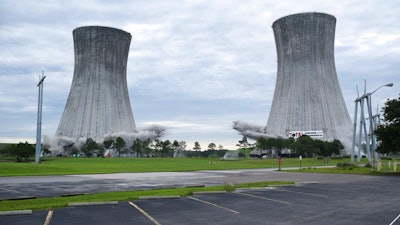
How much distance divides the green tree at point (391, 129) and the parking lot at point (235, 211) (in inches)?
836

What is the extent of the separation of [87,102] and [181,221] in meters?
94.2

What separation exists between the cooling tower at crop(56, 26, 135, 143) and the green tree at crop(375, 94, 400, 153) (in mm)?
73852

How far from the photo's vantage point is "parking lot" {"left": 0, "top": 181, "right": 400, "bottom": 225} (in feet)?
34.1

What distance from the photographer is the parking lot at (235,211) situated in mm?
10406

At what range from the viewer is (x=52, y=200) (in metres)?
14.1

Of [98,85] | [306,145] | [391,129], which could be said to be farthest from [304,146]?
[391,129]

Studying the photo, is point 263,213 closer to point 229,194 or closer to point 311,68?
point 229,194

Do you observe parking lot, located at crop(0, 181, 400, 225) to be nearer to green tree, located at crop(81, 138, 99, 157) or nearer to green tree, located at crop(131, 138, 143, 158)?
green tree, located at crop(81, 138, 99, 157)

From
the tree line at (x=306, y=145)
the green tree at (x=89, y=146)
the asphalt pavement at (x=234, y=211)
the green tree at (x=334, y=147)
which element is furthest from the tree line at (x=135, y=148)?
the asphalt pavement at (x=234, y=211)

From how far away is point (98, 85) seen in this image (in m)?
99.1

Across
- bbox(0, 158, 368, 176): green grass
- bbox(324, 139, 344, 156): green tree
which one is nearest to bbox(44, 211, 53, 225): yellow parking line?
bbox(0, 158, 368, 176): green grass

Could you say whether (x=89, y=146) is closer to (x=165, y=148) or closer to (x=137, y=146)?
(x=137, y=146)

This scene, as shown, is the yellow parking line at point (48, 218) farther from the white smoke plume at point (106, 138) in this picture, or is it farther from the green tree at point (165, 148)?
the green tree at point (165, 148)

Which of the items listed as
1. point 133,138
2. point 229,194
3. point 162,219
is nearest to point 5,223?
point 162,219
